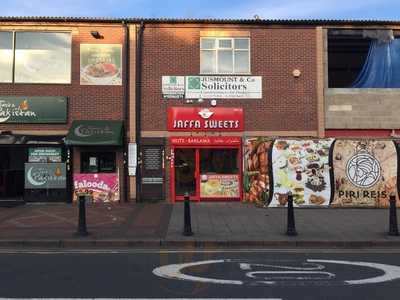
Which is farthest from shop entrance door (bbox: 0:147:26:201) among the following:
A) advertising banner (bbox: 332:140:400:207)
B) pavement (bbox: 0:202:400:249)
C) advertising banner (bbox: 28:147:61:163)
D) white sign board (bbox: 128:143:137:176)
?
advertising banner (bbox: 332:140:400:207)

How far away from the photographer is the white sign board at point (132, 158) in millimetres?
18812

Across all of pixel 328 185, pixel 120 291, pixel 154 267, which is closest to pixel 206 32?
pixel 328 185

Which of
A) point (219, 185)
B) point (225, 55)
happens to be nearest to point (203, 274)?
point (219, 185)

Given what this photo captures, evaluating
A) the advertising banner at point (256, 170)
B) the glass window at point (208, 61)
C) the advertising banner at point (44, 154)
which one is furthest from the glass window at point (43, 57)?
the advertising banner at point (256, 170)

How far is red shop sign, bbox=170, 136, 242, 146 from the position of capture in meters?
18.9

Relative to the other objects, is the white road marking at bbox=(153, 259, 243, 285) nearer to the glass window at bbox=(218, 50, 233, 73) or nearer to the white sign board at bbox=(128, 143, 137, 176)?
the white sign board at bbox=(128, 143, 137, 176)

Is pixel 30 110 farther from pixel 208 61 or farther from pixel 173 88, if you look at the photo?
pixel 208 61

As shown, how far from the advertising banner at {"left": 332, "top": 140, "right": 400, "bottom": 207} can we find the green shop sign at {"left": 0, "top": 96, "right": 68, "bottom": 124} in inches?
379

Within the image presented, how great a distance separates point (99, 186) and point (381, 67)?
37.1ft

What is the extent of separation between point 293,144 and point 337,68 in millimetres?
4711

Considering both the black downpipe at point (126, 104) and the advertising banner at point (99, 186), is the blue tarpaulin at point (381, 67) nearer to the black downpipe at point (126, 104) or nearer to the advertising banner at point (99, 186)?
the black downpipe at point (126, 104)

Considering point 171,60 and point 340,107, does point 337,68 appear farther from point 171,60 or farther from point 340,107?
point 171,60

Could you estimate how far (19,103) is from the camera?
61.5 ft

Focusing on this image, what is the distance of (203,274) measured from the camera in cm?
818
